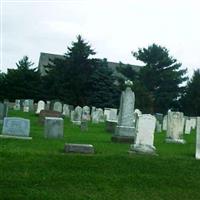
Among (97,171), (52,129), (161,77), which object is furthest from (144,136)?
(161,77)

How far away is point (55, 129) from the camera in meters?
15.7

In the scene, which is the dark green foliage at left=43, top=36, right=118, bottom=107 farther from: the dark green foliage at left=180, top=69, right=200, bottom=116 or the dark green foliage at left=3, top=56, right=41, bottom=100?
the dark green foliage at left=180, top=69, right=200, bottom=116

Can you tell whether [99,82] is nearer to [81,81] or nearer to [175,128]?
[81,81]

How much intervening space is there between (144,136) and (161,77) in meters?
39.6

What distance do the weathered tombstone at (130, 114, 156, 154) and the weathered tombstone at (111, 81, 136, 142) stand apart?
124 inches

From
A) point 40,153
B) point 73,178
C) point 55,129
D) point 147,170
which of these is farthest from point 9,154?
point 55,129

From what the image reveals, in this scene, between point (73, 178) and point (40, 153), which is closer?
point (73, 178)

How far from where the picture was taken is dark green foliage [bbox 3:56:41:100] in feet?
161

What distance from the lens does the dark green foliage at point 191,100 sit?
2026 inches

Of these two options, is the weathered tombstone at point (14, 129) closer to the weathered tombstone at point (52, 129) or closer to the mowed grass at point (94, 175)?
the weathered tombstone at point (52, 129)

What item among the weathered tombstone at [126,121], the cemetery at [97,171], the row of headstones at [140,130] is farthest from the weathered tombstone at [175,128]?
the cemetery at [97,171]

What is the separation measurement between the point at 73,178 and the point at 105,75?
38588 mm

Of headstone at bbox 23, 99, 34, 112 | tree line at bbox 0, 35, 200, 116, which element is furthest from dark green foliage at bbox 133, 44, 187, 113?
headstone at bbox 23, 99, 34, 112

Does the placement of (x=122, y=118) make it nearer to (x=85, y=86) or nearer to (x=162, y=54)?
(x=85, y=86)
